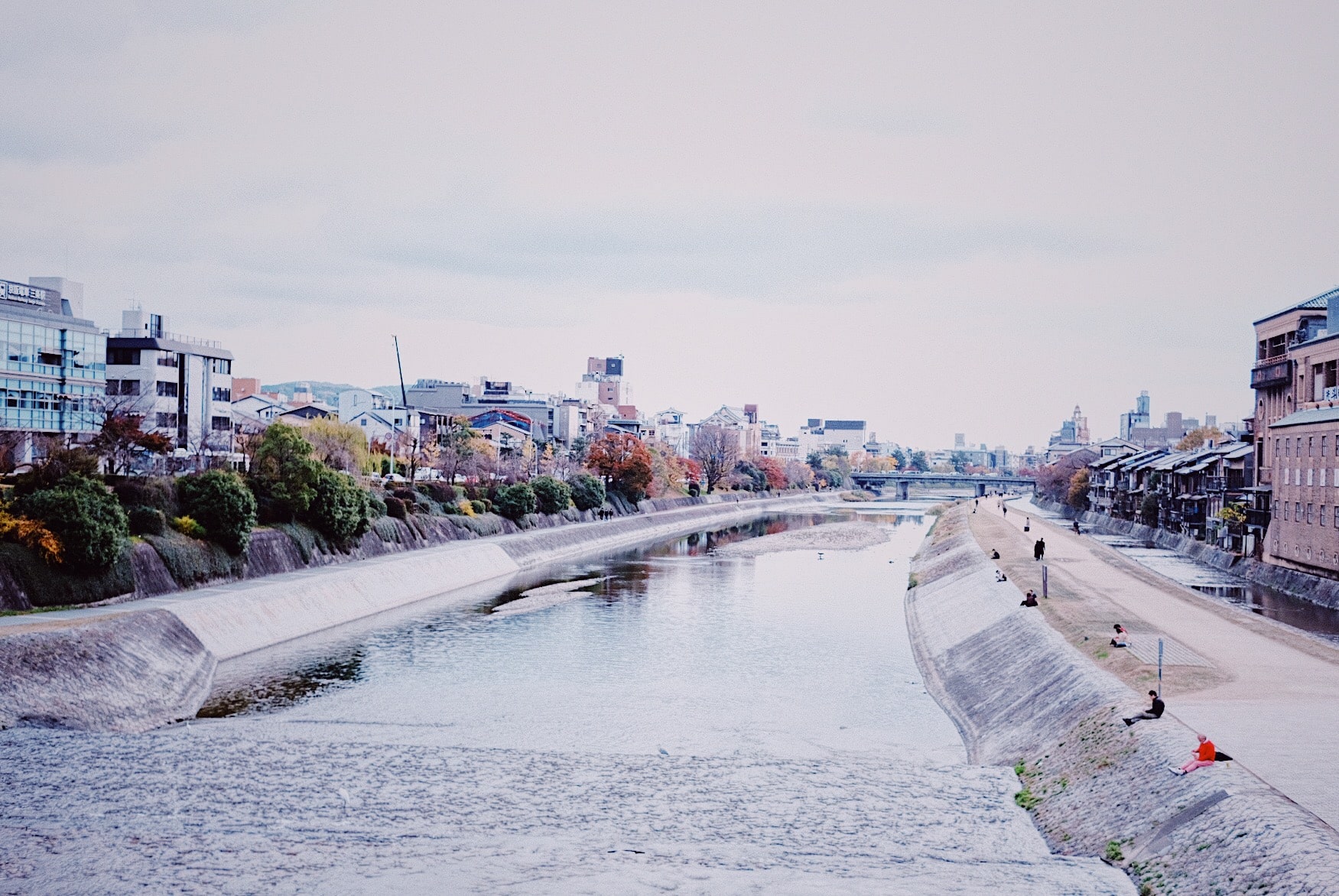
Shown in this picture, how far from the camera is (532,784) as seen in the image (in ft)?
64.8

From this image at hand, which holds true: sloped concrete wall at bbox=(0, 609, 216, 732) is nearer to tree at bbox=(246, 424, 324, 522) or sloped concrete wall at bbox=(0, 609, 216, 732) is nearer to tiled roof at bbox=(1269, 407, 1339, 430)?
tree at bbox=(246, 424, 324, 522)

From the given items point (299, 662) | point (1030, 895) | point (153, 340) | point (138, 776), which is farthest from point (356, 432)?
point (1030, 895)

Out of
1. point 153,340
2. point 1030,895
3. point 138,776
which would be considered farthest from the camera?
point 153,340

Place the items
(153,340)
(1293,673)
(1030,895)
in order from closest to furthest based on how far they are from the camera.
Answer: (1030,895), (1293,673), (153,340)

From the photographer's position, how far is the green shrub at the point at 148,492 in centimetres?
3644

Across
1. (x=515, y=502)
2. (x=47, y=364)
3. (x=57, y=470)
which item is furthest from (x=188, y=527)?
(x=515, y=502)

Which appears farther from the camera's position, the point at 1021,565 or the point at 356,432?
the point at 356,432

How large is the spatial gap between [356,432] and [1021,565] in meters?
41.6

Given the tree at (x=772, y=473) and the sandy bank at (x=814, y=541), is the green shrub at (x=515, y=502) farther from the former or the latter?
the tree at (x=772, y=473)

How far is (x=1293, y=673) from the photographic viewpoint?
23.1 metres

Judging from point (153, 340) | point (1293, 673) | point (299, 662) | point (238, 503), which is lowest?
point (299, 662)

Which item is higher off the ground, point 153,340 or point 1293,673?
point 153,340

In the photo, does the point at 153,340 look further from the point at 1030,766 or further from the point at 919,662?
the point at 1030,766

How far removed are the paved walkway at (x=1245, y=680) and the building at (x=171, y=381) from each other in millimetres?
47428
